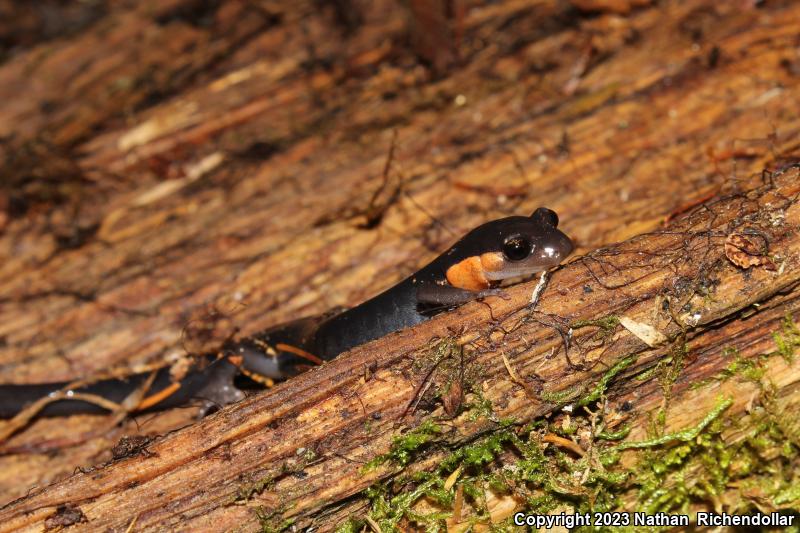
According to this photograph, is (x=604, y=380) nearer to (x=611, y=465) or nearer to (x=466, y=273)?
(x=611, y=465)

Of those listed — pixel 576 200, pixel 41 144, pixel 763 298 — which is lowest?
pixel 576 200

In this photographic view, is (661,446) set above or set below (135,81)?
below

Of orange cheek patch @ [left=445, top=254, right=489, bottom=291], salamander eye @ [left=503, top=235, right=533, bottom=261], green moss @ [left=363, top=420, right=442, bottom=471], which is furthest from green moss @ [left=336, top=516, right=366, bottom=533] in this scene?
salamander eye @ [left=503, top=235, right=533, bottom=261]

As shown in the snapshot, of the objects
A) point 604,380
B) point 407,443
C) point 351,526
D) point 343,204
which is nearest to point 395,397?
point 407,443

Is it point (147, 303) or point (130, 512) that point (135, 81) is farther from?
point (130, 512)

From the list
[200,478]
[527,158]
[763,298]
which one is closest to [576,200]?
[527,158]

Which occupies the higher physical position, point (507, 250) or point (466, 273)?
point (507, 250)
